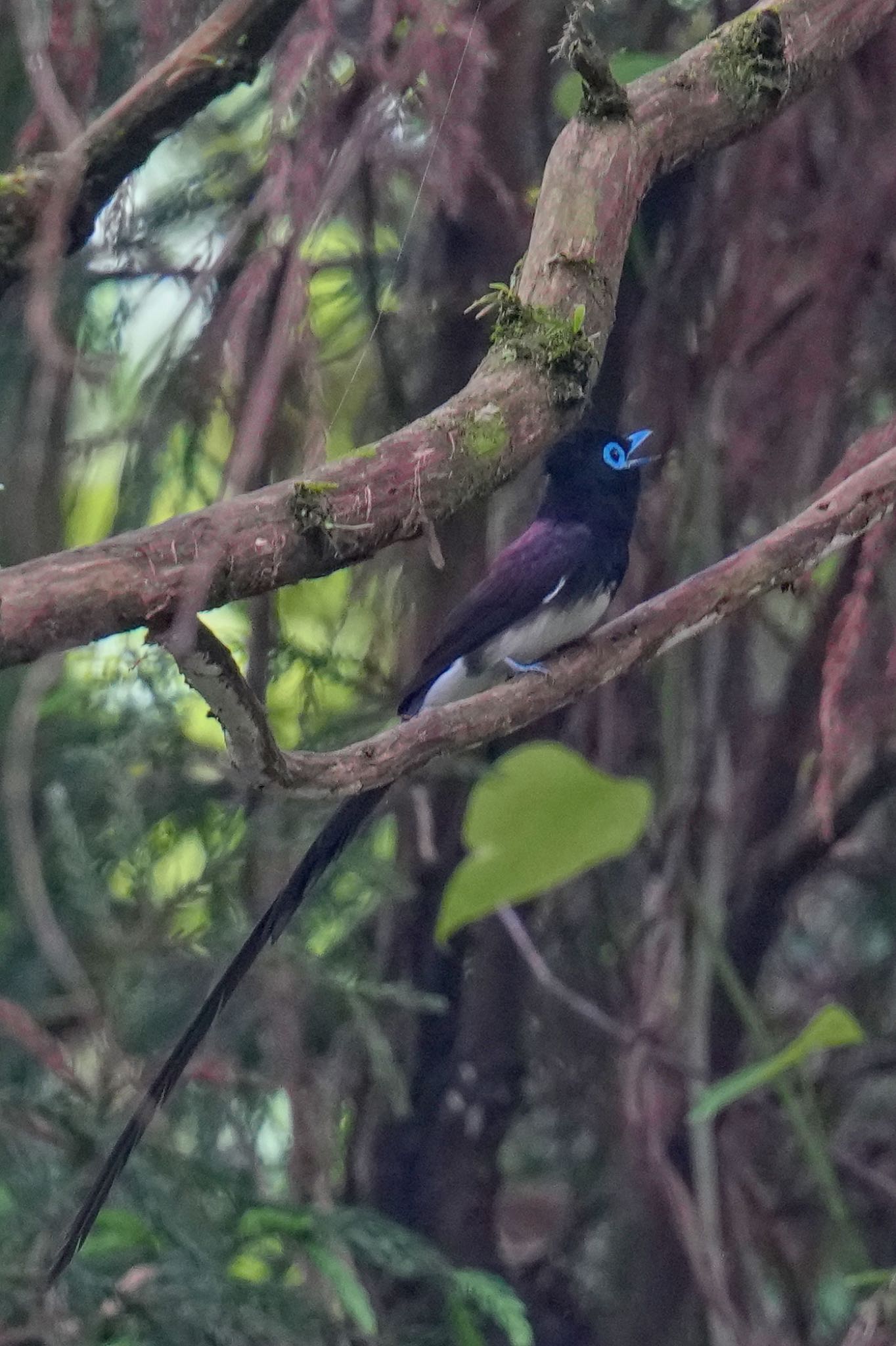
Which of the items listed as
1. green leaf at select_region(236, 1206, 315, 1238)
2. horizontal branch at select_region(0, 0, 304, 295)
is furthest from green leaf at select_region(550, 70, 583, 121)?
green leaf at select_region(236, 1206, 315, 1238)

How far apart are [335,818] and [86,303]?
935mm

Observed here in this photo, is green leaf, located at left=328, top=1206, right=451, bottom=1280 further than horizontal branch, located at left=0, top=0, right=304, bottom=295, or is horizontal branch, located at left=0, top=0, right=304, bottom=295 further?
green leaf, located at left=328, top=1206, right=451, bottom=1280

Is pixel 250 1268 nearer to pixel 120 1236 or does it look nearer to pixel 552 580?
pixel 120 1236

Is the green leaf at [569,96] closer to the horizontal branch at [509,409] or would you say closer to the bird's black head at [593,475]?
the horizontal branch at [509,409]

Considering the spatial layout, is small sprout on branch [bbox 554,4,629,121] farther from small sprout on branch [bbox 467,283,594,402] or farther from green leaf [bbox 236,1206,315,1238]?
green leaf [bbox 236,1206,315,1238]

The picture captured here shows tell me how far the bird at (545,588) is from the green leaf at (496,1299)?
537 millimetres

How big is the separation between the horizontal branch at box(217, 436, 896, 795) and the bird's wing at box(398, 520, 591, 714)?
1.50ft

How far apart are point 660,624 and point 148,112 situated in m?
0.88

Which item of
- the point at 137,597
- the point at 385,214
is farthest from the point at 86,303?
the point at 137,597

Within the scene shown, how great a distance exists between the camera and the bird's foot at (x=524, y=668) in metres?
1.72

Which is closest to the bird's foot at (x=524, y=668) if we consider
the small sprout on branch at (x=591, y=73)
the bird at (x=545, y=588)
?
the bird at (x=545, y=588)

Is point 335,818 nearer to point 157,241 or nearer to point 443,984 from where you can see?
point 443,984

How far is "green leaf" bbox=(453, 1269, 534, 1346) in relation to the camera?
6.09 feet

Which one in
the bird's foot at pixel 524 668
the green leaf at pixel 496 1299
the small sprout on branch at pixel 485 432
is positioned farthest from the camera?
→ the green leaf at pixel 496 1299
